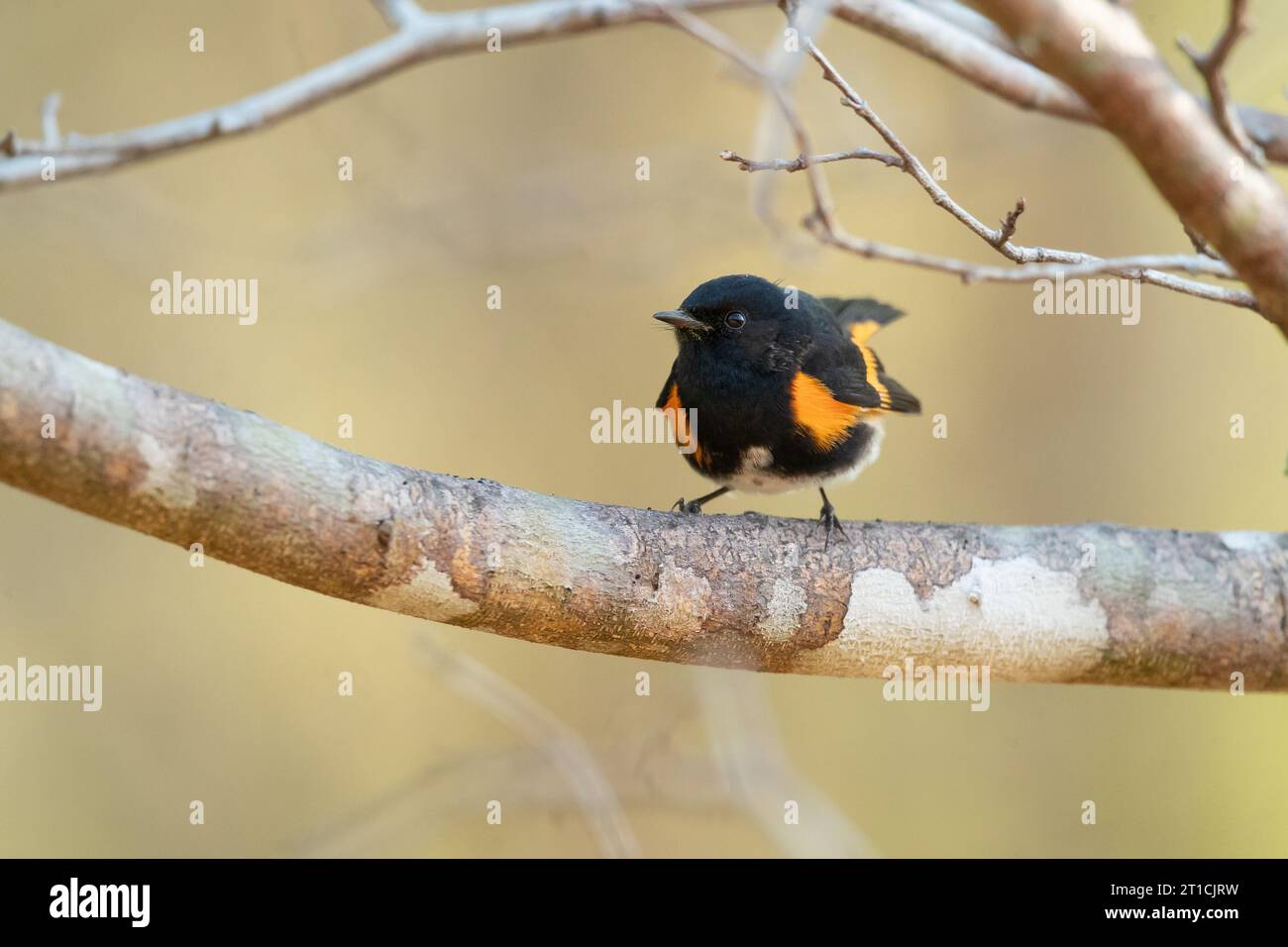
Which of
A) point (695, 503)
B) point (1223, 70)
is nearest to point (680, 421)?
point (695, 503)

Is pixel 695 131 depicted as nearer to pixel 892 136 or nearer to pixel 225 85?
pixel 225 85

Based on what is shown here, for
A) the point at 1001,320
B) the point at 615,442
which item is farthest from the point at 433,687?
the point at 1001,320

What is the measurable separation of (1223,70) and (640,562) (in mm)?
1320

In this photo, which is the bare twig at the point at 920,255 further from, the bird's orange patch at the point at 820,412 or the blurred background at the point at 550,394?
the blurred background at the point at 550,394

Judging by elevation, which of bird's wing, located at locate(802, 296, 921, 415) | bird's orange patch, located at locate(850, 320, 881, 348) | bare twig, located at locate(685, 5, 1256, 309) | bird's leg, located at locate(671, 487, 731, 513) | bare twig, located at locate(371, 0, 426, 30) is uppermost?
bare twig, located at locate(371, 0, 426, 30)

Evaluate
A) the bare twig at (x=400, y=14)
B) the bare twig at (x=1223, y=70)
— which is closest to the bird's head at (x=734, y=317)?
the bare twig at (x=400, y=14)

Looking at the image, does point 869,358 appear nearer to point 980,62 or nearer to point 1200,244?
point 980,62

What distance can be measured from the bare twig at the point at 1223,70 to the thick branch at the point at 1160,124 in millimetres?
30

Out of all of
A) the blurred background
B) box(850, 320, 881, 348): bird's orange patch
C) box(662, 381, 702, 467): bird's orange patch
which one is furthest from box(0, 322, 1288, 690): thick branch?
the blurred background

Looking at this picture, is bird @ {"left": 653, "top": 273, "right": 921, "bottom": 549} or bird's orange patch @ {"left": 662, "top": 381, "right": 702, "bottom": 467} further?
bird's orange patch @ {"left": 662, "top": 381, "right": 702, "bottom": 467}

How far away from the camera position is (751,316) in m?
3.40

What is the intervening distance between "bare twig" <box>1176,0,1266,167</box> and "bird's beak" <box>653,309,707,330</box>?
6.13ft

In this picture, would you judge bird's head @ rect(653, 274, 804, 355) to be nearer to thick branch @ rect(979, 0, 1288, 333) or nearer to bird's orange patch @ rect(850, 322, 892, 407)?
bird's orange patch @ rect(850, 322, 892, 407)

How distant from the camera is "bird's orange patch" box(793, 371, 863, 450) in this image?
329 centimetres
